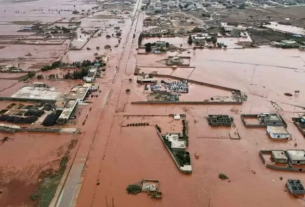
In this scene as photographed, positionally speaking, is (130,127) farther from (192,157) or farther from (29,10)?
(29,10)

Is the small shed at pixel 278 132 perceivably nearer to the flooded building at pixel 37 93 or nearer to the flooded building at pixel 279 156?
the flooded building at pixel 279 156

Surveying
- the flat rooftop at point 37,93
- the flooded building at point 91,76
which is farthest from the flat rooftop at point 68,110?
the flooded building at point 91,76

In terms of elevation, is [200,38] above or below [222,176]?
above

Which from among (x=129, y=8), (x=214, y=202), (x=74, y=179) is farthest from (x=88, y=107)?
(x=129, y=8)

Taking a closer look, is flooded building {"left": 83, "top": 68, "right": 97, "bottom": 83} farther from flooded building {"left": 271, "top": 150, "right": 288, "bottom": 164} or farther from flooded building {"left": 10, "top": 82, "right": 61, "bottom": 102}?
flooded building {"left": 271, "top": 150, "right": 288, "bottom": 164}

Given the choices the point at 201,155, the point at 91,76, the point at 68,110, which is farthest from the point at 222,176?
the point at 91,76

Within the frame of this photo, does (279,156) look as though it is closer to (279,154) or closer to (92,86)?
(279,154)
